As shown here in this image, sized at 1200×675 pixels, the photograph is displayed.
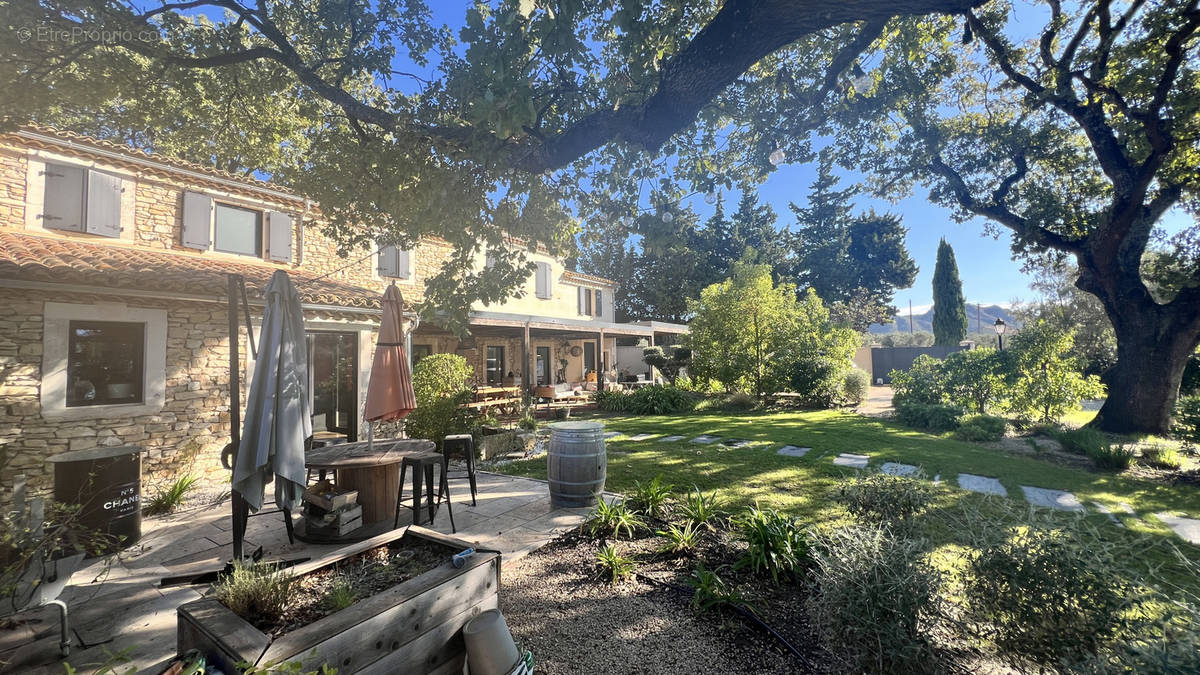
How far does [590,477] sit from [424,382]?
4914 millimetres

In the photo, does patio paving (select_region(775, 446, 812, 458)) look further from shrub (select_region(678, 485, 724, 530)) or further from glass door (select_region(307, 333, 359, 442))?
glass door (select_region(307, 333, 359, 442))

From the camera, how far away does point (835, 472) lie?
6.75 m

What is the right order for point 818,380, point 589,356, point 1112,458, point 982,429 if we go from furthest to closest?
point 589,356
point 818,380
point 982,429
point 1112,458

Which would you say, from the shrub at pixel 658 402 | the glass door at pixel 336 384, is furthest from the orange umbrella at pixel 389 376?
the shrub at pixel 658 402

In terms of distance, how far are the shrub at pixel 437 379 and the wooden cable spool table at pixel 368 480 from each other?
3769mm

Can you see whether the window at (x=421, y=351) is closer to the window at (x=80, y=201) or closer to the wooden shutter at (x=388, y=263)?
the wooden shutter at (x=388, y=263)

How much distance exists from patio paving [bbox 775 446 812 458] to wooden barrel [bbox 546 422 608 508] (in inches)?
167

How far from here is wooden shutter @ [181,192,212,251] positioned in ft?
28.4

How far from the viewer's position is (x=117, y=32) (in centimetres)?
482

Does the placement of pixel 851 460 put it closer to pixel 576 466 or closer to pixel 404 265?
pixel 576 466

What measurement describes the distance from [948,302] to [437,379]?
→ 39246 millimetres

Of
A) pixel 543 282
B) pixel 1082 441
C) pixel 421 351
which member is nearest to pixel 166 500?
pixel 421 351

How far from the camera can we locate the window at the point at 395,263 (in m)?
12.4

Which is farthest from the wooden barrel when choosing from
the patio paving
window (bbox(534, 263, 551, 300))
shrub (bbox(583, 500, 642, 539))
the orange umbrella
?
window (bbox(534, 263, 551, 300))
